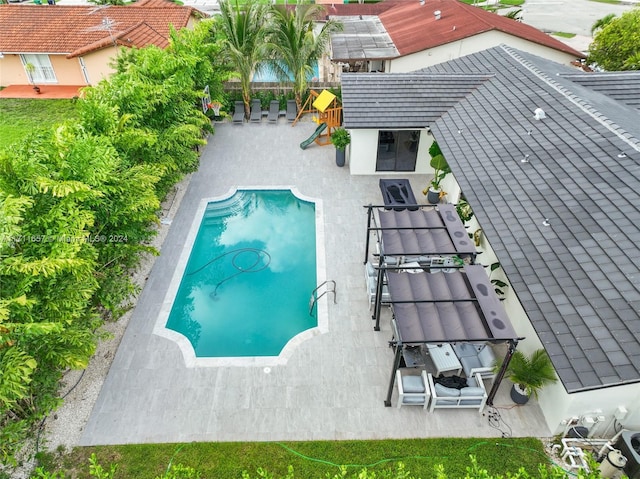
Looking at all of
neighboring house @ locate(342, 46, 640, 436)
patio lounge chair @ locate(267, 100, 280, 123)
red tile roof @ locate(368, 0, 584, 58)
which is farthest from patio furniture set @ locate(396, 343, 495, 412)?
red tile roof @ locate(368, 0, 584, 58)

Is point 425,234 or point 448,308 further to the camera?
point 425,234

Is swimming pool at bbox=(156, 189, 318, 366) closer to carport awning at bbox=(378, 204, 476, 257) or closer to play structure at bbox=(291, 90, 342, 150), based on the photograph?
carport awning at bbox=(378, 204, 476, 257)

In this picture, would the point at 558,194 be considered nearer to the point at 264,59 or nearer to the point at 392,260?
the point at 392,260

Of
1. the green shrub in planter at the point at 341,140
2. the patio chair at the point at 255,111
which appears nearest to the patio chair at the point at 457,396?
the green shrub in planter at the point at 341,140

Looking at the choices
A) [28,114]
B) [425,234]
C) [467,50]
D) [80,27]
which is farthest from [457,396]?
[80,27]

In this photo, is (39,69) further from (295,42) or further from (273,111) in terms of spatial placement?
(295,42)

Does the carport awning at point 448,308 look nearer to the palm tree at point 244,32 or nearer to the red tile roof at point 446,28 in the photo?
the palm tree at point 244,32

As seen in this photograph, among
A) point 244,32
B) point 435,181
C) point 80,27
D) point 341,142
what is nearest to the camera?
point 435,181
